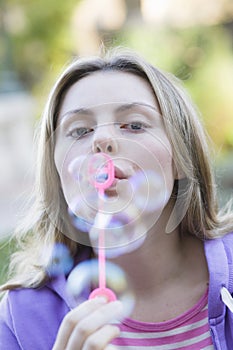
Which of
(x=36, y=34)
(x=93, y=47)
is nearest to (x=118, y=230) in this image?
(x=93, y=47)

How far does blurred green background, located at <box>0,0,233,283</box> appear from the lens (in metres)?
4.83

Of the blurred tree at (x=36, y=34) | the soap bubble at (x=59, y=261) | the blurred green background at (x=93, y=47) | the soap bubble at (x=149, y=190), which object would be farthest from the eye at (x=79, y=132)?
the blurred tree at (x=36, y=34)

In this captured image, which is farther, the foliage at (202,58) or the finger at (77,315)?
the foliage at (202,58)

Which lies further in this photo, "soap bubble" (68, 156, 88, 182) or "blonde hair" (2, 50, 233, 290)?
"blonde hair" (2, 50, 233, 290)

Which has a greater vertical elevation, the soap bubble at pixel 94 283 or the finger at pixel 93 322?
the soap bubble at pixel 94 283

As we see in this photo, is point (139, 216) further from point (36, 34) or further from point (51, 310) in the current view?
point (36, 34)

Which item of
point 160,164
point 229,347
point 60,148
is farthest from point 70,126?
point 229,347

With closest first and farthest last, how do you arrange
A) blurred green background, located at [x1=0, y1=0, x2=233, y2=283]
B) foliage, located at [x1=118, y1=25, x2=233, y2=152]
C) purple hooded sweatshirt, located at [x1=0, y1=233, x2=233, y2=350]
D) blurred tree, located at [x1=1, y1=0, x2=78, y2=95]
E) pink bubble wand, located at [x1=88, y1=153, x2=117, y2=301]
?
pink bubble wand, located at [x1=88, y1=153, x2=117, y2=301] → purple hooded sweatshirt, located at [x1=0, y1=233, x2=233, y2=350] → foliage, located at [x1=118, y1=25, x2=233, y2=152] → blurred green background, located at [x1=0, y1=0, x2=233, y2=283] → blurred tree, located at [x1=1, y1=0, x2=78, y2=95]

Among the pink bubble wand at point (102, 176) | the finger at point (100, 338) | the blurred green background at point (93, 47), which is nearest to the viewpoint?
the finger at point (100, 338)

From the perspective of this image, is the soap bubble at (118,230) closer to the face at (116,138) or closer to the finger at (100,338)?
the face at (116,138)

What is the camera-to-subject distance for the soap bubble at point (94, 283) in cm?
110

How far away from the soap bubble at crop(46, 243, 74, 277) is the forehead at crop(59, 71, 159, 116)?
0.23m

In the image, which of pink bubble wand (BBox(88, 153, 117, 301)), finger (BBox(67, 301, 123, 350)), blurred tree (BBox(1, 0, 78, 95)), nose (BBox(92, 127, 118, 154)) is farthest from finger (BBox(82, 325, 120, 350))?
blurred tree (BBox(1, 0, 78, 95))

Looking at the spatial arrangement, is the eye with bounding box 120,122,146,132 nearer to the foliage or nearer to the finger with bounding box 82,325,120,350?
the finger with bounding box 82,325,120,350
